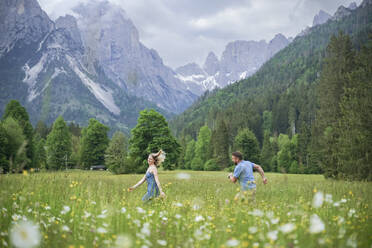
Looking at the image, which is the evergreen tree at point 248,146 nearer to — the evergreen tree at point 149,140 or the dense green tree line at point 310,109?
the dense green tree line at point 310,109

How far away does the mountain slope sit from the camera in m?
105

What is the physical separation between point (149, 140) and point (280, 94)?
9526 centimetres

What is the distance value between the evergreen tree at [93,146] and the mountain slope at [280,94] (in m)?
43.1

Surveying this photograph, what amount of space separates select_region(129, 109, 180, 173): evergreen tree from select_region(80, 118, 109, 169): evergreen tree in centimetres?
1449

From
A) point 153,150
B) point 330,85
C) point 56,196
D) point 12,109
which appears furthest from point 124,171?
point 56,196

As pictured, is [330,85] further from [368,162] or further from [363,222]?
[363,222]

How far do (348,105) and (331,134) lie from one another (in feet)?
15.7

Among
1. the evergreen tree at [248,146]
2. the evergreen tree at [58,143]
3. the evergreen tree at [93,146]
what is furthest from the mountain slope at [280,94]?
the evergreen tree at [58,143]

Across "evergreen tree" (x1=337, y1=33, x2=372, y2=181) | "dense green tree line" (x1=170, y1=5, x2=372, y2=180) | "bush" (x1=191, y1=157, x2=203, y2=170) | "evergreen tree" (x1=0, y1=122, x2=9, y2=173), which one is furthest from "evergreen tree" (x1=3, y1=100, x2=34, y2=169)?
"bush" (x1=191, y1=157, x2=203, y2=170)

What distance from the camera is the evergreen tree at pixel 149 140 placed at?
40.6m

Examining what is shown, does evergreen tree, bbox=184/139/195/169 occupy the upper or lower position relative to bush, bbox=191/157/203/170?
upper

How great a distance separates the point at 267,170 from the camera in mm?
69250

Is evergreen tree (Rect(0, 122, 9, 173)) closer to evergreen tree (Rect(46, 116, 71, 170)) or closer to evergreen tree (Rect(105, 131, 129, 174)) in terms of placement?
evergreen tree (Rect(105, 131, 129, 174))

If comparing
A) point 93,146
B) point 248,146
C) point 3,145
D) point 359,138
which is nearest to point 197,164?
point 248,146
